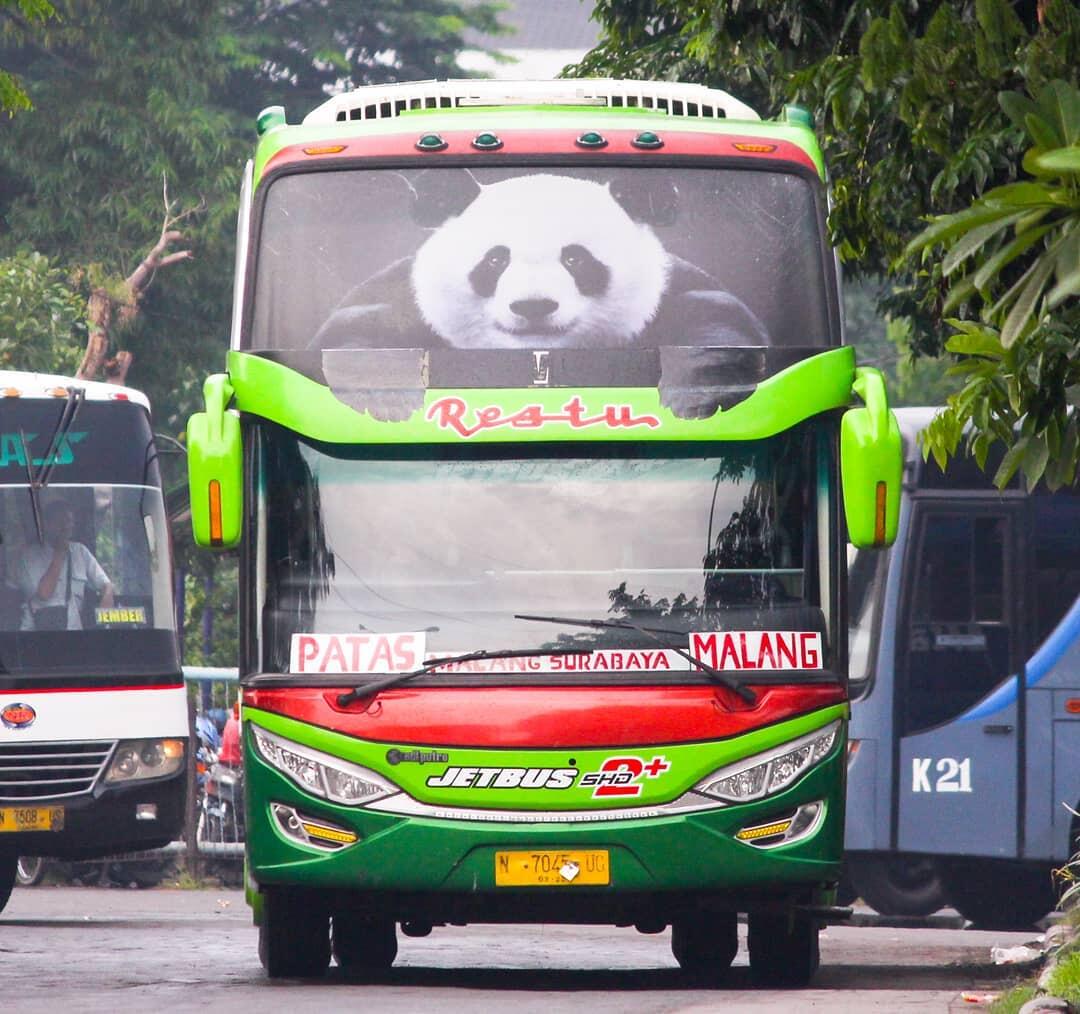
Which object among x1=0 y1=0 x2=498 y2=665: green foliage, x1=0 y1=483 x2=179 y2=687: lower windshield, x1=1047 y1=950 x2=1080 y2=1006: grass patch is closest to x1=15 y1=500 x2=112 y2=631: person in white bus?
x1=0 y1=483 x2=179 y2=687: lower windshield

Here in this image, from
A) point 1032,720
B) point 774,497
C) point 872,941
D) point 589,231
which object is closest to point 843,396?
point 774,497

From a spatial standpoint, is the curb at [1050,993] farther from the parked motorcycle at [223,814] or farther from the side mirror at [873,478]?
the parked motorcycle at [223,814]

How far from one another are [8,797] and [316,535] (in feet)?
19.5

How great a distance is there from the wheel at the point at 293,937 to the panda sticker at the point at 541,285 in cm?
222

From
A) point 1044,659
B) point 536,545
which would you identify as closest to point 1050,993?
A: point 536,545

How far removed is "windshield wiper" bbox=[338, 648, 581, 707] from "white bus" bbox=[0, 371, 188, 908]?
6.05m

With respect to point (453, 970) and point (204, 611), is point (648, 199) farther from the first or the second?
point (204, 611)

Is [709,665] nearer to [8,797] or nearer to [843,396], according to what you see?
[843,396]

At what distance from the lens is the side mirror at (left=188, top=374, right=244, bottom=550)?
10445 mm

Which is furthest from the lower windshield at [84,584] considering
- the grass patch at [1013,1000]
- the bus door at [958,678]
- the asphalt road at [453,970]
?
the grass patch at [1013,1000]

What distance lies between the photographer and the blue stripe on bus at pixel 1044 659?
1595 centimetres

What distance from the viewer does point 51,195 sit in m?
33.0

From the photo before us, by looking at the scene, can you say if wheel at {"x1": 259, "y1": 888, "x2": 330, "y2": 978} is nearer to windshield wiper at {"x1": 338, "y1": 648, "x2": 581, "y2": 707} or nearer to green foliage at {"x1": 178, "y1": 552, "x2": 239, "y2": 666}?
windshield wiper at {"x1": 338, "y1": 648, "x2": 581, "y2": 707}

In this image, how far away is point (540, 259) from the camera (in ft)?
36.3
